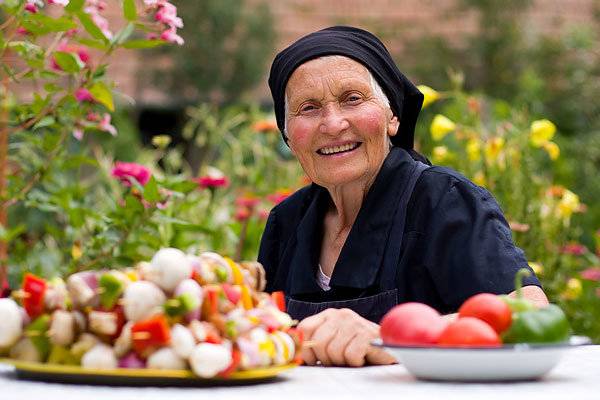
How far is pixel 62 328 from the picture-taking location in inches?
62.7

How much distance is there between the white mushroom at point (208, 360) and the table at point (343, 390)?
28 millimetres

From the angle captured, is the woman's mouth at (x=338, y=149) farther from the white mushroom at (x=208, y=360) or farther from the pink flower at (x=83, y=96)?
the white mushroom at (x=208, y=360)

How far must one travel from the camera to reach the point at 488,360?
159cm

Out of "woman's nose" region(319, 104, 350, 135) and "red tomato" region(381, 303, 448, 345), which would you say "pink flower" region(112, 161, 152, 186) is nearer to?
"woman's nose" region(319, 104, 350, 135)

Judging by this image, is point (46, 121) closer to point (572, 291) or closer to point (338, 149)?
point (338, 149)

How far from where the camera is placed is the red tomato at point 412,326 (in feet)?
5.51

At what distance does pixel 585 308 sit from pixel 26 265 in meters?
2.07

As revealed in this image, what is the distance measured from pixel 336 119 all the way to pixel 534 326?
1067 mm

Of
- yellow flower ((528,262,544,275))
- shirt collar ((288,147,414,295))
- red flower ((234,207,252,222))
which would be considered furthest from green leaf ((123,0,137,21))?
yellow flower ((528,262,544,275))

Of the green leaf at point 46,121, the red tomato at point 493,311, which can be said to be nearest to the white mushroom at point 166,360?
the red tomato at point 493,311

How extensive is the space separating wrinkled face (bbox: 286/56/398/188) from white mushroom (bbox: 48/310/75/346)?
1.14 meters

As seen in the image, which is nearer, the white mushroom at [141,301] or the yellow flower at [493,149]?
the white mushroom at [141,301]

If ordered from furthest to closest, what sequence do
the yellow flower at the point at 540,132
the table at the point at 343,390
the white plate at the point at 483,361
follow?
the yellow flower at the point at 540,132 < the white plate at the point at 483,361 < the table at the point at 343,390

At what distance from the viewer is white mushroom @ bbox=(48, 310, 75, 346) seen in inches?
62.6
